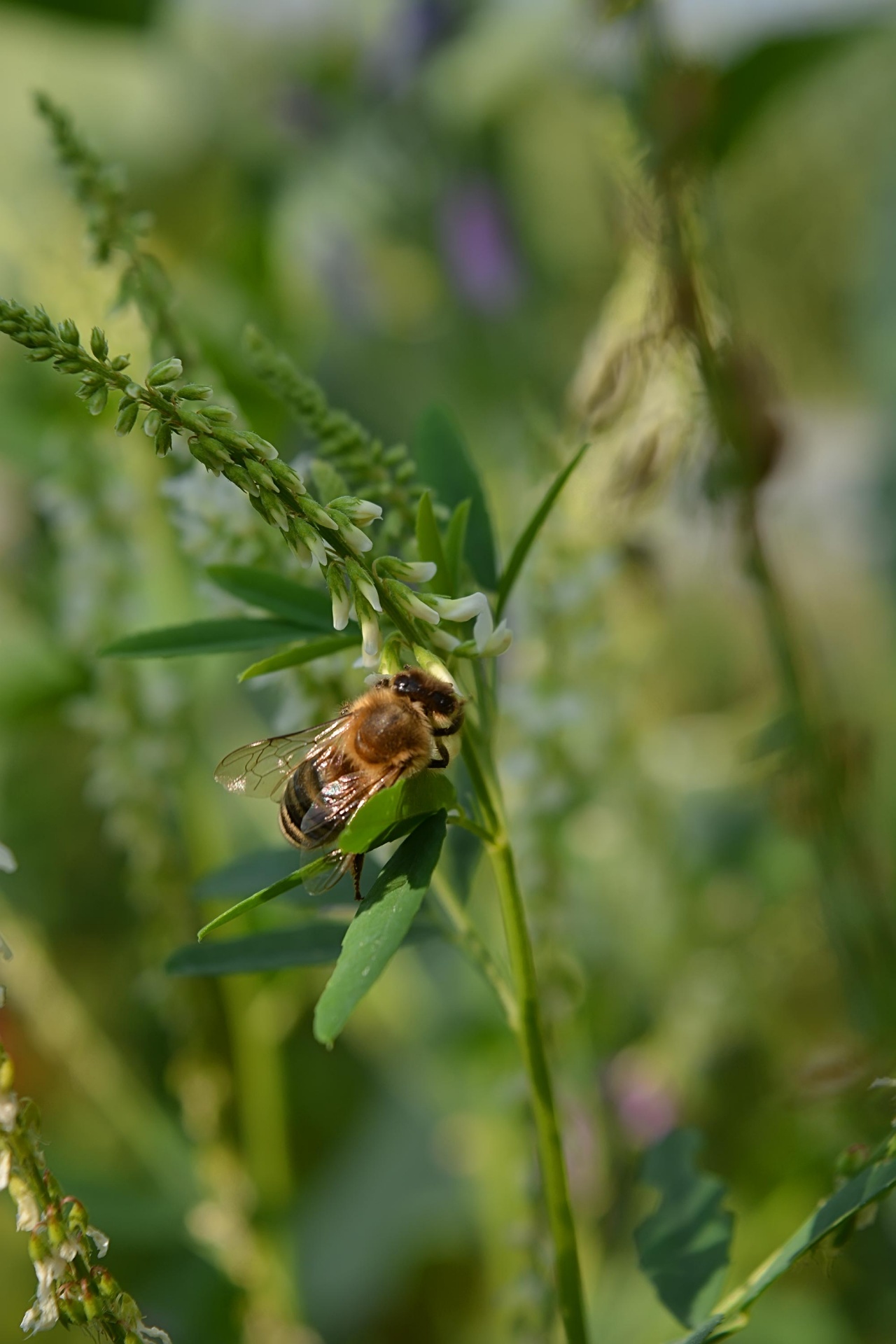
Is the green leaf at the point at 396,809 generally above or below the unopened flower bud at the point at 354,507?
below

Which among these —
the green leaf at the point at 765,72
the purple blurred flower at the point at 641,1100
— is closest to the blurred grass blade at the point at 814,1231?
the purple blurred flower at the point at 641,1100

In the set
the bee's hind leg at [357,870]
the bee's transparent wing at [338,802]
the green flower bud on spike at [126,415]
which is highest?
the green flower bud on spike at [126,415]

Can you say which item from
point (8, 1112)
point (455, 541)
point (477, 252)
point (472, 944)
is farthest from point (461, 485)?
point (477, 252)

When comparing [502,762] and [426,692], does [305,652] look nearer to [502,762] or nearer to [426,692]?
[426,692]

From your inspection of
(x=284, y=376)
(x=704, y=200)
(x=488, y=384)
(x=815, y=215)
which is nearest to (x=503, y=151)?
(x=488, y=384)

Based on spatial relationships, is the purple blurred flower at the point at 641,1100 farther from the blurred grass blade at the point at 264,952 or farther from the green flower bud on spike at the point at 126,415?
the green flower bud on spike at the point at 126,415

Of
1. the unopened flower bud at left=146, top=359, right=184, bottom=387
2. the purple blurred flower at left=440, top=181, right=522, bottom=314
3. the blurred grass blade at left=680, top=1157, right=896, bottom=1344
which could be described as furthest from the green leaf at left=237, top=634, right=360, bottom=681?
the purple blurred flower at left=440, top=181, right=522, bottom=314

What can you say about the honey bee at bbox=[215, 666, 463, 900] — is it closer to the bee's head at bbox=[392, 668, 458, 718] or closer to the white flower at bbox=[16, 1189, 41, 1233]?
the bee's head at bbox=[392, 668, 458, 718]
